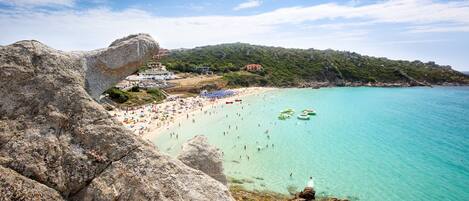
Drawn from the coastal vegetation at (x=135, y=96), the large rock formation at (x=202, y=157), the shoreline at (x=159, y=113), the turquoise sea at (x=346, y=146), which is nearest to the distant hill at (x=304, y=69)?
the turquoise sea at (x=346, y=146)

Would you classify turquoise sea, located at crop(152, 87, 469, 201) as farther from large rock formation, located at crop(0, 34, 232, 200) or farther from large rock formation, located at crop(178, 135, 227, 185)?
large rock formation, located at crop(0, 34, 232, 200)

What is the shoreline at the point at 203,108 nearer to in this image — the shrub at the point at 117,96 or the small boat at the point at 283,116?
the shrub at the point at 117,96

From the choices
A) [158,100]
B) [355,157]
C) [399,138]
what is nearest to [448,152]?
[399,138]

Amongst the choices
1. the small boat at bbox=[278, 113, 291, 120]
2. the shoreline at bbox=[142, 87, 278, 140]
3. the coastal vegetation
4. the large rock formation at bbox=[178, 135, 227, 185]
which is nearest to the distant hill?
the shoreline at bbox=[142, 87, 278, 140]

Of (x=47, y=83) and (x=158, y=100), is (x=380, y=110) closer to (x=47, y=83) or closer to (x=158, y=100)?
(x=158, y=100)

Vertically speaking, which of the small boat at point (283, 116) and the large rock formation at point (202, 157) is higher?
the large rock formation at point (202, 157)

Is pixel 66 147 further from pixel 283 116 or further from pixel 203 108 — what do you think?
pixel 203 108
